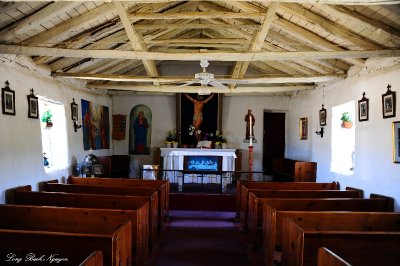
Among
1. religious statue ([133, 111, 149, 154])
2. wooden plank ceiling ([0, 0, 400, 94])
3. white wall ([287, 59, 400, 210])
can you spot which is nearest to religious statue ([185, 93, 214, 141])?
religious statue ([133, 111, 149, 154])

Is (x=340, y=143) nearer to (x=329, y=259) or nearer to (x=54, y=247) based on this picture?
(x=329, y=259)

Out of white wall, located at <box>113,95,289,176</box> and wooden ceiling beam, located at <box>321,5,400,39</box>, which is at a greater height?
wooden ceiling beam, located at <box>321,5,400,39</box>

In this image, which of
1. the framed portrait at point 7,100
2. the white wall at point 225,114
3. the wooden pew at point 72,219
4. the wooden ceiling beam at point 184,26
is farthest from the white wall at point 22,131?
the white wall at point 225,114

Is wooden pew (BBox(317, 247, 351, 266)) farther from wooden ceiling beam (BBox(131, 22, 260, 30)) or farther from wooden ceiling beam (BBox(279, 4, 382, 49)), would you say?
wooden ceiling beam (BBox(131, 22, 260, 30))

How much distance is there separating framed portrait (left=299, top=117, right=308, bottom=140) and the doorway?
1434 mm

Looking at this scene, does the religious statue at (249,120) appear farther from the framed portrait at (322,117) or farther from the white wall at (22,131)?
the white wall at (22,131)

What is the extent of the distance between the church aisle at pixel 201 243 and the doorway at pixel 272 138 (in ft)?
15.3

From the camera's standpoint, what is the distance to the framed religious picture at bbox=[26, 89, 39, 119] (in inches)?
→ 243

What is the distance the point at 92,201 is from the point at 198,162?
566 centimetres

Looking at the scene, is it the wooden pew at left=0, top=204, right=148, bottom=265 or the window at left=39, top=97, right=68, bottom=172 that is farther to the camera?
the window at left=39, top=97, right=68, bottom=172

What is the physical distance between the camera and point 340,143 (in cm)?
802

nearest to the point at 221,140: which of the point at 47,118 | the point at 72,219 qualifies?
the point at 47,118

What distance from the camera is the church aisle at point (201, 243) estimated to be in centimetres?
463

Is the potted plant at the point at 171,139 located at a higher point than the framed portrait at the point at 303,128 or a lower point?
lower
